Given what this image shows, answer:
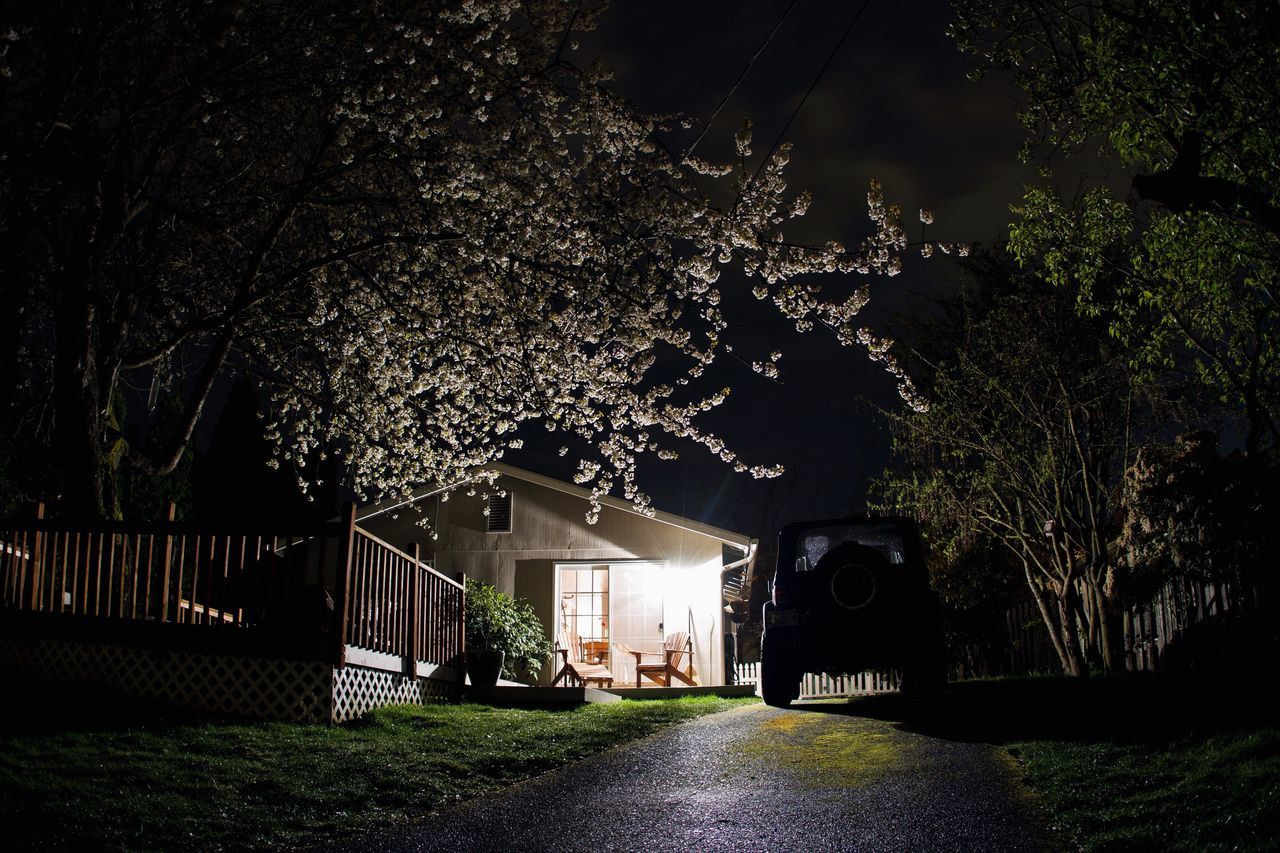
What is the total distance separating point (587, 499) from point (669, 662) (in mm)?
3776

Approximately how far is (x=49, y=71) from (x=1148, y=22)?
31.9 ft

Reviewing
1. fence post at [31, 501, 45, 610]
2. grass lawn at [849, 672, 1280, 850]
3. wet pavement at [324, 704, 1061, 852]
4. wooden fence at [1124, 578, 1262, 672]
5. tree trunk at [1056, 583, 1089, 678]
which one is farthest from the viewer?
tree trunk at [1056, 583, 1089, 678]

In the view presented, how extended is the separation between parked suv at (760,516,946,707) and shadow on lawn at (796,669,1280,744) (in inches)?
23.5

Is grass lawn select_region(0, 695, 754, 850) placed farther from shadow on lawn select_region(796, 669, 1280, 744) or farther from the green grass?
the green grass

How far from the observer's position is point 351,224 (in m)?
12.3

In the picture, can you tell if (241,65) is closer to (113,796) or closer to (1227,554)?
(113,796)

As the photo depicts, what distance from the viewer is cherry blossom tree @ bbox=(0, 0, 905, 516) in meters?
9.38

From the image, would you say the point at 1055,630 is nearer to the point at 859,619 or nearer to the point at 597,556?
the point at 859,619

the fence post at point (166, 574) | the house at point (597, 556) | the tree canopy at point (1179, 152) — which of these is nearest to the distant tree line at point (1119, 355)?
the tree canopy at point (1179, 152)

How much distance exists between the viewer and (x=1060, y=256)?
11117 millimetres

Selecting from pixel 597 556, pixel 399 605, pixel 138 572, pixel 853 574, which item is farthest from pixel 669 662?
pixel 138 572

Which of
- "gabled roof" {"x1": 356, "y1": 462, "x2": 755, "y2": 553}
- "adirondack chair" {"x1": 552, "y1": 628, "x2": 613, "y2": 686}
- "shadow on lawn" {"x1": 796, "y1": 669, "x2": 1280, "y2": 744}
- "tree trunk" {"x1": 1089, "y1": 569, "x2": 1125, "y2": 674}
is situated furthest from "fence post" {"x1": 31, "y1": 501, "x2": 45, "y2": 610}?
"tree trunk" {"x1": 1089, "y1": 569, "x2": 1125, "y2": 674}

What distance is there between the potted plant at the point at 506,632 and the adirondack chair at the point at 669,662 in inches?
74.4

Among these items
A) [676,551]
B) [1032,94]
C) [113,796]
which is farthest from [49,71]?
[676,551]
